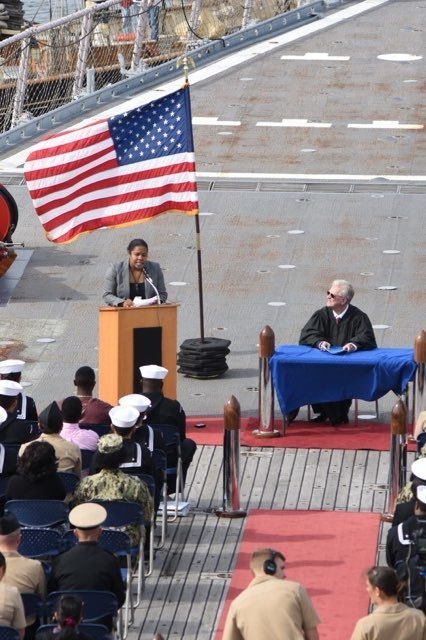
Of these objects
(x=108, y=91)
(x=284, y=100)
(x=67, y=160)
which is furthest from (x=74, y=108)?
(x=67, y=160)

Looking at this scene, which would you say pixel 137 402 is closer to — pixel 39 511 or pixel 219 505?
pixel 219 505

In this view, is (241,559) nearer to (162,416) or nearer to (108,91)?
(162,416)

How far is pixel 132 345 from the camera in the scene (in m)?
14.4

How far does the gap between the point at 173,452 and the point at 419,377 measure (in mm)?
2752

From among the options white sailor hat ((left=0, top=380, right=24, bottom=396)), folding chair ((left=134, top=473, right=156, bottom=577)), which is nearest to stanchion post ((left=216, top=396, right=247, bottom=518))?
folding chair ((left=134, top=473, right=156, bottom=577))

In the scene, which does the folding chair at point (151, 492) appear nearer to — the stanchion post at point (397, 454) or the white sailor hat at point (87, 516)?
the white sailor hat at point (87, 516)

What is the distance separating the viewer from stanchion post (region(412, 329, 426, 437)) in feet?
46.4

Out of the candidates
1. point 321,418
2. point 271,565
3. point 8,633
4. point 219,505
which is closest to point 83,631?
point 8,633

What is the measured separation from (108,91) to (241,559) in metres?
16.3

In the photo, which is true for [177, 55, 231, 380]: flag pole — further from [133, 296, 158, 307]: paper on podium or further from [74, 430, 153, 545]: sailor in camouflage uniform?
[74, 430, 153, 545]: sailor in camouflage uniform

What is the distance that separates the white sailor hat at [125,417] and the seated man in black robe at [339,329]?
3.32 meters

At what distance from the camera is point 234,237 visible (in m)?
20.5

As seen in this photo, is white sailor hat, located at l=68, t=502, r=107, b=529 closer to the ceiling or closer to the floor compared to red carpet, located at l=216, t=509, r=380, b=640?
closer to the ceiling

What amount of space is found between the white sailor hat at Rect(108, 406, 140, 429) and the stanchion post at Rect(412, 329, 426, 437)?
11.3 feet
